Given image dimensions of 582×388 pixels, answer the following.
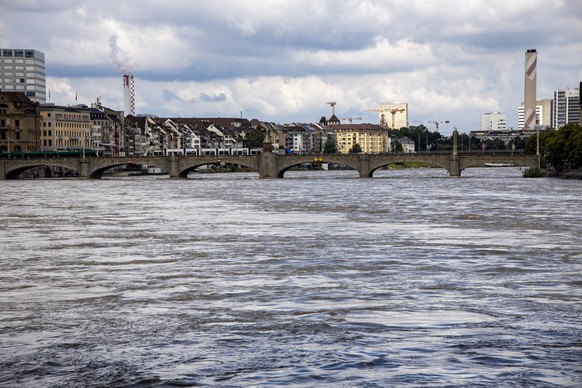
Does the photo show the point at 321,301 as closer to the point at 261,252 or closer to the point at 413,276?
the point at 413,276

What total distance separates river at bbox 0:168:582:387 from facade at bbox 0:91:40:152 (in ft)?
370

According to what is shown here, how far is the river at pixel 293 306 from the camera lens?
14.6 m

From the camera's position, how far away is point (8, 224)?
4344 centimetres

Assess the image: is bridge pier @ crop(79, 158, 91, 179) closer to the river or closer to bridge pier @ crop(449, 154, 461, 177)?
bridge pier @ crop(449, 154, 461, 177)

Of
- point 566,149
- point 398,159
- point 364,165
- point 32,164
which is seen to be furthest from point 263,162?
point 566,149

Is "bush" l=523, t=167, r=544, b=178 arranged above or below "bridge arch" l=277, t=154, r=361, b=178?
below

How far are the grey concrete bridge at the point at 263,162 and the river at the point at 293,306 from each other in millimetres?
78867

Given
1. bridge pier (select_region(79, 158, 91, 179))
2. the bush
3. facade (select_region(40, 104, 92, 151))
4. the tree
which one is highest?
facade (select_region(40, 104, 92, 151))

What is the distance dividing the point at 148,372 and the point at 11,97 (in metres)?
143

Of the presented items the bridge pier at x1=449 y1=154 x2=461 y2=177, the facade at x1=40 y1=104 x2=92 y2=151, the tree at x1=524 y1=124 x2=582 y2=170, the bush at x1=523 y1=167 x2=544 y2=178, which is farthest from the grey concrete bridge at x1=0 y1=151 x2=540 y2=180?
the facade at x1=40 y1=104 x2=92 y2=151

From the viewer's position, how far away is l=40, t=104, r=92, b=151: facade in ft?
556

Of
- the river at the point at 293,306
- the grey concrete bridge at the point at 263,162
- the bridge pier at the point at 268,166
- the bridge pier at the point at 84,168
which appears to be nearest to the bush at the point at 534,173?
the grey concrete bridge at the point at 263,162

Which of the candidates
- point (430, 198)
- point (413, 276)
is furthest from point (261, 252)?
point (430, 198)

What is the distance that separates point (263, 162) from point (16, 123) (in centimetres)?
4575
